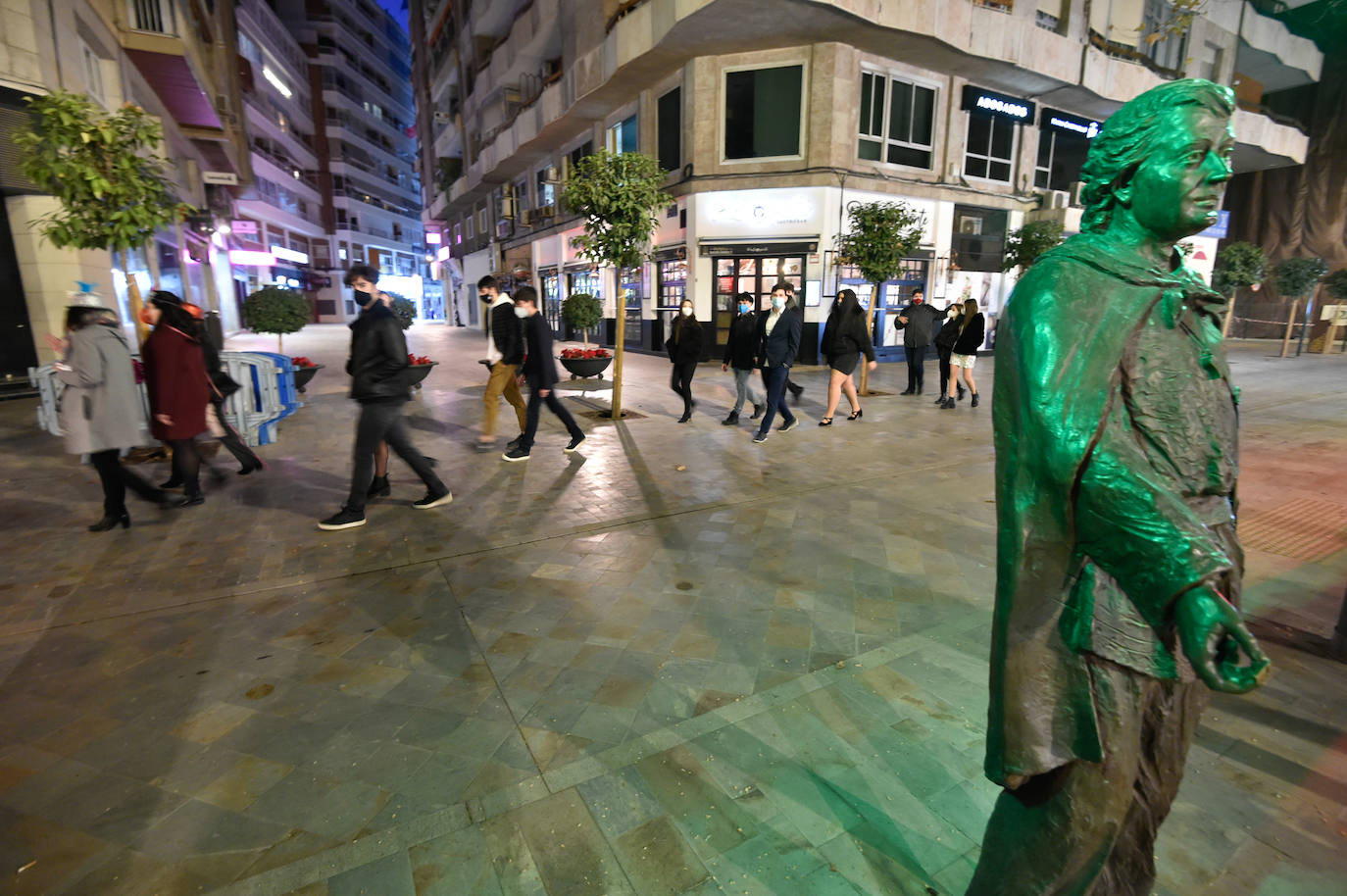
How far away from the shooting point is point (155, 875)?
2109 millimetres

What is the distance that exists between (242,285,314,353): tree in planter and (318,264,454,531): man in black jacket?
928 cm

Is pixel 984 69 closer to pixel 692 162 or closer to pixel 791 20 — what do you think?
pixel 791 20

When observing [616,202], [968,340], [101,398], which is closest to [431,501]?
[101,398]

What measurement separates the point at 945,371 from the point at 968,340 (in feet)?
5.52

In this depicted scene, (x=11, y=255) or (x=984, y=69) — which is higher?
(x=984, y=69)

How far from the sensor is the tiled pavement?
2.17m

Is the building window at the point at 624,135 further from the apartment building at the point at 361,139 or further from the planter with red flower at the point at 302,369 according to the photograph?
the apartment building at the point at 361,139

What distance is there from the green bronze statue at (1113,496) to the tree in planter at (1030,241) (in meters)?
19.0

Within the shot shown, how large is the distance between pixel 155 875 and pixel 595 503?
4000mm

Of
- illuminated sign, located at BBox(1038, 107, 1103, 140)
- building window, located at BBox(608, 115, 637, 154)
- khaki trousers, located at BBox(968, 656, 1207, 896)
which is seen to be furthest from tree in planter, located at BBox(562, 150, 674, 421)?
illuminated sign, located at BBox(1038, 107, 1103, 140)

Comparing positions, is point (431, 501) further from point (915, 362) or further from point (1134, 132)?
point (915, 362)

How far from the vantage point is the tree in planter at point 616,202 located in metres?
9.22

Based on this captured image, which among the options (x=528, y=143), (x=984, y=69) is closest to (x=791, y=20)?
(x=984, y=69)

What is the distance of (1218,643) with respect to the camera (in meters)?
1.11
